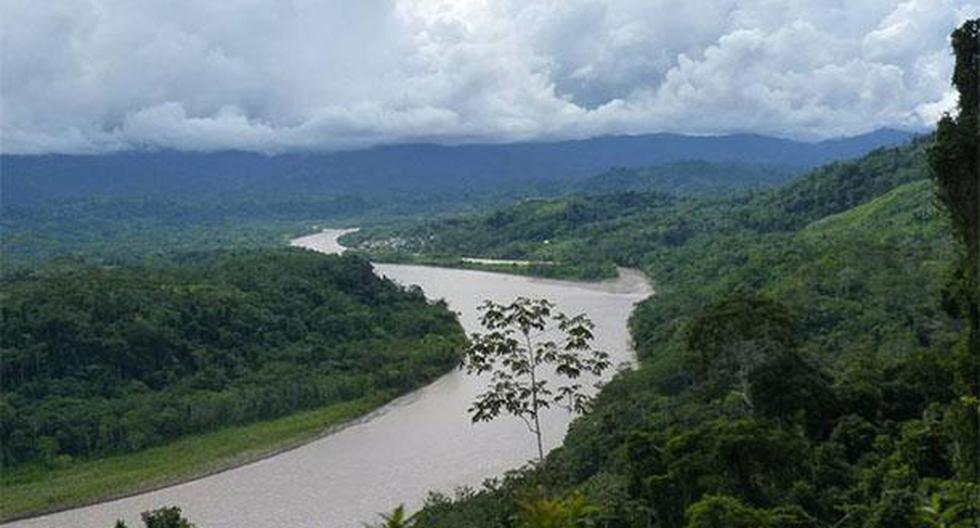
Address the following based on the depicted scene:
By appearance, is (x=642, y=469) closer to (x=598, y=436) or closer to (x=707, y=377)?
(x=598, y=436)

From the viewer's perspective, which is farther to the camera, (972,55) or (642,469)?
(642,469)

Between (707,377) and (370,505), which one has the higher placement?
(707,377)

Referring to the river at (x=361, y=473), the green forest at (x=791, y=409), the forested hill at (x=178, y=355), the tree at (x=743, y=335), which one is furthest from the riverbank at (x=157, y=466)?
the tree at (x=743, y=335)

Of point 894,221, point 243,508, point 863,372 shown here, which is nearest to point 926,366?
point 863,372

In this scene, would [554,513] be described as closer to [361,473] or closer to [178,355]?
[361,473]

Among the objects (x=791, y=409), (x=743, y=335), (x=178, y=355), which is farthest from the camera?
(x=178, y=355)

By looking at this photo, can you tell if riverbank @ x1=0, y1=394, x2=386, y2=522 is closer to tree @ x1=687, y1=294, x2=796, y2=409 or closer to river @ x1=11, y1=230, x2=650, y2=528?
river @ x1=11, y1=230, x2=650, y2=528

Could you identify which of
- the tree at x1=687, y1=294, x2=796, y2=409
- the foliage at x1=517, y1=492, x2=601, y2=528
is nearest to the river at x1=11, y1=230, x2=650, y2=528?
the tree at x1=687, y1=294, x2=796, y2=409

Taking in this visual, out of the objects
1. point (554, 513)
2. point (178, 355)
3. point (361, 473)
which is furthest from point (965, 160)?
point (178, 355)
